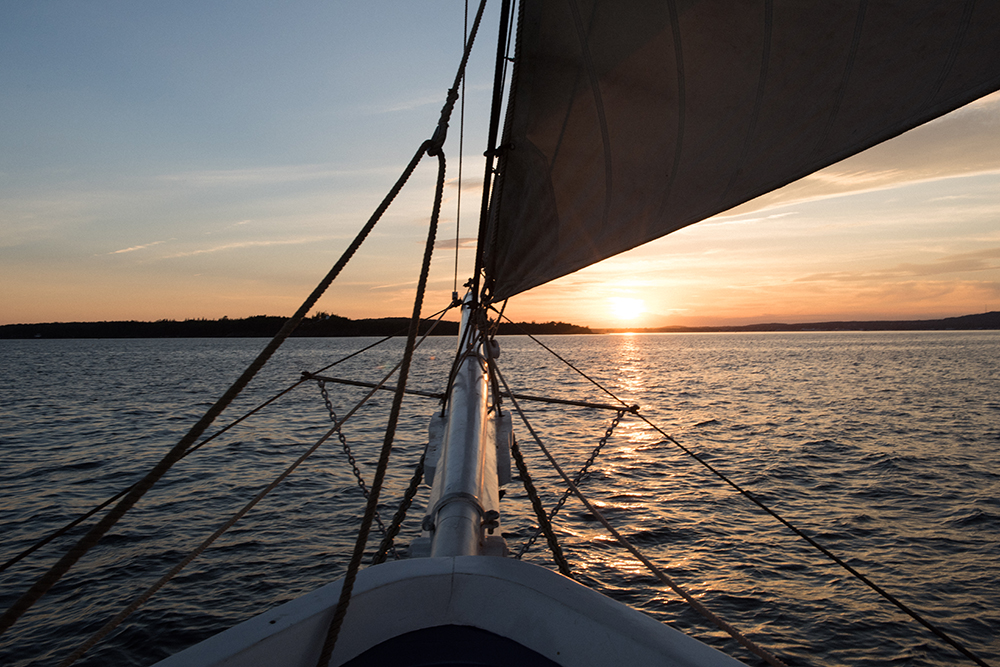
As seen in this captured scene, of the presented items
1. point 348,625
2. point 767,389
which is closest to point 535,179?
point 348,625

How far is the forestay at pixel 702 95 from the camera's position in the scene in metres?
2.69

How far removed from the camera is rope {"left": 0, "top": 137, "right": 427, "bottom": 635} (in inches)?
50.9

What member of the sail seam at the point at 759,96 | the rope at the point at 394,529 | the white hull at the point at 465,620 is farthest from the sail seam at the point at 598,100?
the rope at the point at 394,529

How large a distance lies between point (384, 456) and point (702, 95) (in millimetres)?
2871

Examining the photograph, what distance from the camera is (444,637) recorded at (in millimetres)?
1731

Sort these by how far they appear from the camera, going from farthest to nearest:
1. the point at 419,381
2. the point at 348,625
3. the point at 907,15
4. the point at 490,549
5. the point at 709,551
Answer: the point at 419,381 → the point at 709,551 → the point at 490,549 → the point at 907,15 → the point at 348,625

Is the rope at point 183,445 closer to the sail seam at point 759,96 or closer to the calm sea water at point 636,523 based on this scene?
the sail seam at point 759,96

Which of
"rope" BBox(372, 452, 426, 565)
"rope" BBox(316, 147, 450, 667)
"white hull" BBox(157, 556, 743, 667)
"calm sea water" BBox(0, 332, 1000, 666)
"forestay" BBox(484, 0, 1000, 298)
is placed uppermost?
"forestay" BBox(484, 0, 1000, 298)

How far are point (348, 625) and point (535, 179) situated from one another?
11.2 feet

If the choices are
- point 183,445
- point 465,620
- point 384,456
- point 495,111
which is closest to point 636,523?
point 495,111

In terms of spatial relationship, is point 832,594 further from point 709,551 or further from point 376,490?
point 376,490

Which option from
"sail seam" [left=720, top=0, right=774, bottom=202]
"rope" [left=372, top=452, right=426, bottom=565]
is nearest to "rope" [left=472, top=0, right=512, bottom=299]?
"sail seam" [left=720, top=0, right=774, bottom=202]

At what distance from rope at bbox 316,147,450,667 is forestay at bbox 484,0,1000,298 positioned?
1560 millimetres

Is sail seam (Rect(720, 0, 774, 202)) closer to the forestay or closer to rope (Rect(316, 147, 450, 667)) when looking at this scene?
the forestay
